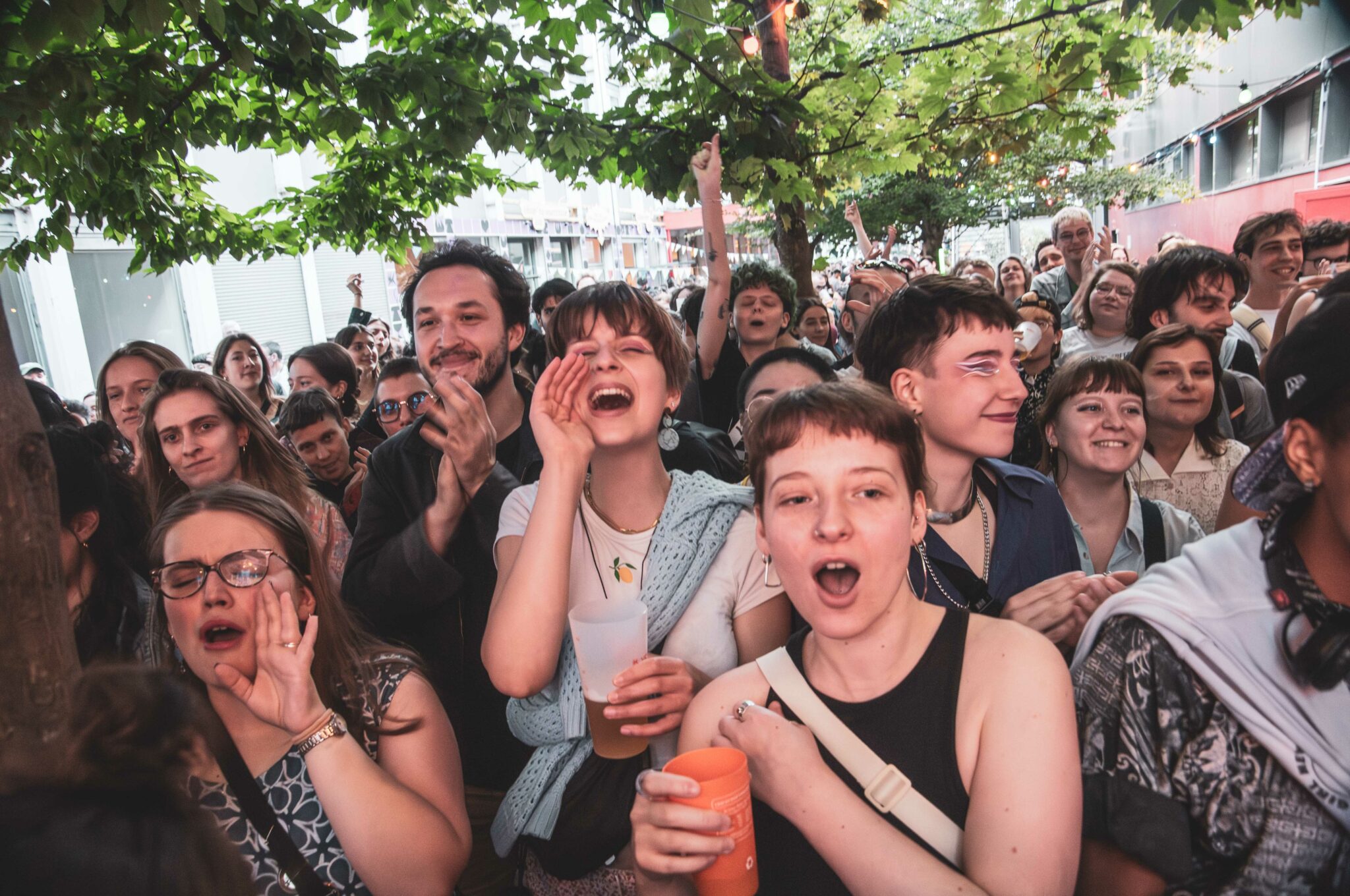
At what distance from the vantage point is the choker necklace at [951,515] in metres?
2.23

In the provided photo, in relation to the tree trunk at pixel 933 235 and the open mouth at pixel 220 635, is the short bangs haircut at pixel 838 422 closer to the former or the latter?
the open mouth at pixel 220 635

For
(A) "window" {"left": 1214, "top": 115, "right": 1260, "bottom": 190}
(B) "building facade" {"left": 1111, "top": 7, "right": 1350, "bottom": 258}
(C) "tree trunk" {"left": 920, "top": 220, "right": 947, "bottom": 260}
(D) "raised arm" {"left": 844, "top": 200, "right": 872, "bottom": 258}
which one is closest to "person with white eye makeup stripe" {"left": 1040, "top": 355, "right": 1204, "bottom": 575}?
(D) "raised arm" {"left": 844, "top": 200, "right": 872, "bottom": 258}

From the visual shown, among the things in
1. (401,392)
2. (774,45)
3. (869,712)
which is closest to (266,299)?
(774,45)

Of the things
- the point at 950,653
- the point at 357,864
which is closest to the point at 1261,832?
the point at 950,653

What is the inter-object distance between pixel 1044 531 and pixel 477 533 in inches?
63.0

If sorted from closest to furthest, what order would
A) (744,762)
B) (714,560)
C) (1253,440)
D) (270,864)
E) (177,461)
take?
(744,762), (270,864), (714,560), (177,461), (1253,440)

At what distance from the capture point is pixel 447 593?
225 cm

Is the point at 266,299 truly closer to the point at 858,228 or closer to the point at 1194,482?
the point at 858,228

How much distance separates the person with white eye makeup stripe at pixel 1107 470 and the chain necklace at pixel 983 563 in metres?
0.42

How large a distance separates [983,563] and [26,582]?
6.78 feet

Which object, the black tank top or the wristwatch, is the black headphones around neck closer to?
the black tank top

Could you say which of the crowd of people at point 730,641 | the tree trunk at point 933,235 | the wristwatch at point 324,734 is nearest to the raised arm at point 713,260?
the crowd of people at point 730,641

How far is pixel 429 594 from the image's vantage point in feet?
7.38

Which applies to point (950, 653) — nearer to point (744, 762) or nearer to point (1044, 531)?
point (744, 762)
